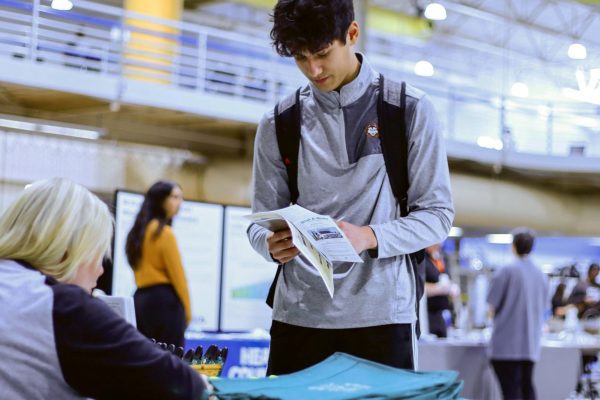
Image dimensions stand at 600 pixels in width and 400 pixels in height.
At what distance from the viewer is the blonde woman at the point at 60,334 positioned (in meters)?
1.44

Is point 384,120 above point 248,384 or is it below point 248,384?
above

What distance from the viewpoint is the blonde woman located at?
1.44 m

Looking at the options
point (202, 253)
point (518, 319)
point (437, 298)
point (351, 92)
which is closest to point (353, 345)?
point (351, 92)

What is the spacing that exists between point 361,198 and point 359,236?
184mm

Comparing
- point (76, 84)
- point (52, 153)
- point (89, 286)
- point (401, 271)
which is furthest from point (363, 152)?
point (52, 153)

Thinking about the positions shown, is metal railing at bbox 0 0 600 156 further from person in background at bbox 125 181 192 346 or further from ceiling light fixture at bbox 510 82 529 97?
ceiling light fixture at bbox 510 82 529 97

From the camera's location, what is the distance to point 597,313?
33.6 ft

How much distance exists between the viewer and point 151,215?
18.6ft

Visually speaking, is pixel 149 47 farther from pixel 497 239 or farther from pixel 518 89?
pixel 518 89

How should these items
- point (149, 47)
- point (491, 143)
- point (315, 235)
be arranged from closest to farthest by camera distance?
point (315, 235) < point (149, 47) < point (491, 143)

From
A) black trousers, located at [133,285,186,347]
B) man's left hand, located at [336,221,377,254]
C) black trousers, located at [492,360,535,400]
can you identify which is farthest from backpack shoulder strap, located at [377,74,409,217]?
black trousers, located at [492,360,535,400]

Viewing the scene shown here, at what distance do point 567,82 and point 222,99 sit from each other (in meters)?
13.3

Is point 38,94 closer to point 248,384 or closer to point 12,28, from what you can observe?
point 12,28

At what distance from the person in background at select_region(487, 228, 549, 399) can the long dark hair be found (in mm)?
2733
